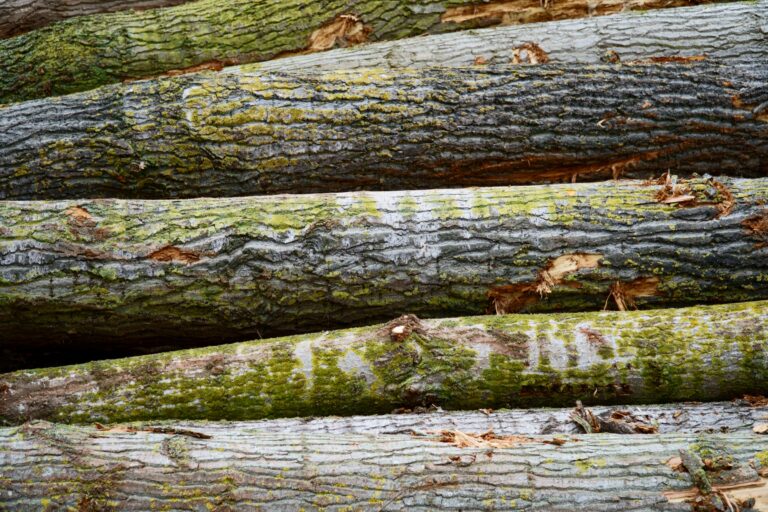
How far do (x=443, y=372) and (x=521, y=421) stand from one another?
0.43 m

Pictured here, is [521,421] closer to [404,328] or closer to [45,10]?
[404,328]

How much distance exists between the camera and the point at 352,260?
3566 millimetres

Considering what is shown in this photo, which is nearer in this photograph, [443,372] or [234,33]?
[443,372]

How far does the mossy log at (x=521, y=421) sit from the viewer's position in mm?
3066

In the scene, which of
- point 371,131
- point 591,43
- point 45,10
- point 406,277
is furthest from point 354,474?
point 45,10

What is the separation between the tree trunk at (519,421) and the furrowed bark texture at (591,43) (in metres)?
2.52

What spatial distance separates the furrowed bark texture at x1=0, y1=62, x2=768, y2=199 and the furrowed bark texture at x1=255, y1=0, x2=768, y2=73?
438 millimetres

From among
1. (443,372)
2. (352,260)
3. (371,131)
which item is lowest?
(443,372)

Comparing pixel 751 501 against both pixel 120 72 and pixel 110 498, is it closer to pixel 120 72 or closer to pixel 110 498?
pixel 110 498

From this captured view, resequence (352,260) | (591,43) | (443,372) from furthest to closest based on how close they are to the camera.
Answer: (591,43) < (352,260) < (443,372)

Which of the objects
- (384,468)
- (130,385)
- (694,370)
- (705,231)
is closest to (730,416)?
(694,370)

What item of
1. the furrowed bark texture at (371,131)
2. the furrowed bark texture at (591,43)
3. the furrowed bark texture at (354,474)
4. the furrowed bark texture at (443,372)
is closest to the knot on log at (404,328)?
the furrowed bark texture at (443,372)

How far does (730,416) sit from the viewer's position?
10.3 ft

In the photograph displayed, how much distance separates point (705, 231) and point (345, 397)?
2064mm
